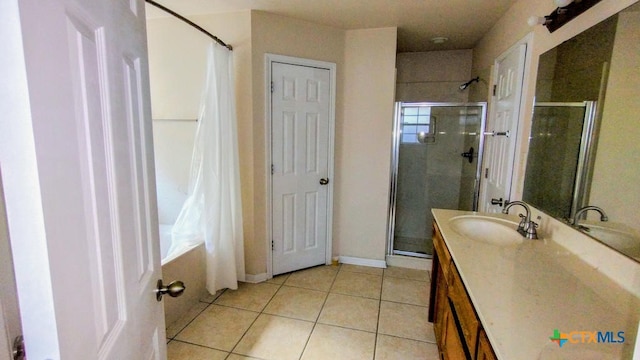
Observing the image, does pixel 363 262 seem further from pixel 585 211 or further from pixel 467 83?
pixel 467 83

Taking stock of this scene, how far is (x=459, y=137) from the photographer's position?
331 cm

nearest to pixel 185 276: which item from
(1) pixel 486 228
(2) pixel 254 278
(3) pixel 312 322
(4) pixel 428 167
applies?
(2) pixel 254 278

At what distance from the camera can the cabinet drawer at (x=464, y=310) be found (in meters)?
1.02

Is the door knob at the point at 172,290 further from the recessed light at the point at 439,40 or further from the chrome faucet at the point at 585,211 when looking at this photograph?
the recessed light at the point at 439,40

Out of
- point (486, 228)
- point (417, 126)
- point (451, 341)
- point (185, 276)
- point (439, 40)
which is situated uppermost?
point (439, 40)

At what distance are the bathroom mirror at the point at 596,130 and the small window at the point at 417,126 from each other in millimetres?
1429

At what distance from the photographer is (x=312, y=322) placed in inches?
86.4

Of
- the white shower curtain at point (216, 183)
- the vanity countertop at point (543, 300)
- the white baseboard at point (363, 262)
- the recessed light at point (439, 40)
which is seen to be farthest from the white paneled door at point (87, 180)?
the recessed light at point (439, 40)

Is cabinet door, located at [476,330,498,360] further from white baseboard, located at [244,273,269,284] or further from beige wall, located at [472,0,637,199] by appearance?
white baseboard, located at [244,273,269,284]

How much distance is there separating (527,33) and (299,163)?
6.40 feet

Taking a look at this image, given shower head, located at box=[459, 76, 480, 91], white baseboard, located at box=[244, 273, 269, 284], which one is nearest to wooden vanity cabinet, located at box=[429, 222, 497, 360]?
white baseboard, located at box=[244, 273, 269, 284]

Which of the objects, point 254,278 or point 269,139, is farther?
point 254,278

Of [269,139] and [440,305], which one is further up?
[269,139]

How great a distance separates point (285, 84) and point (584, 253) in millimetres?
2305
